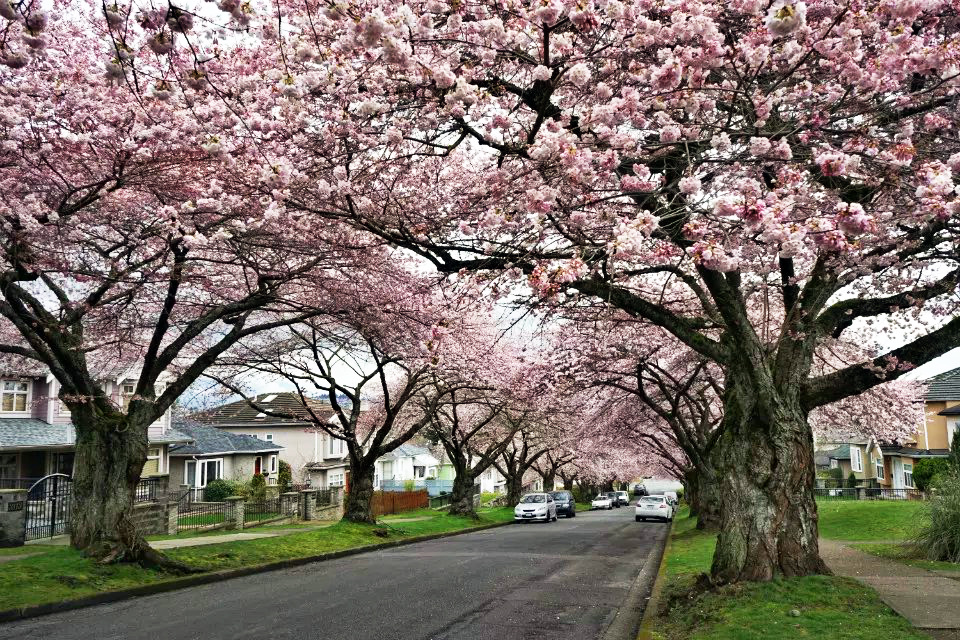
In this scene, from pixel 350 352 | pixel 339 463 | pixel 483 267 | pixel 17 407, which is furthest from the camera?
pixel 339 463

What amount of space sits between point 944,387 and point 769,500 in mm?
46108

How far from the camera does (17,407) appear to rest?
32469mm

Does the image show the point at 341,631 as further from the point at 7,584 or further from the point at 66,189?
the point at 66,189

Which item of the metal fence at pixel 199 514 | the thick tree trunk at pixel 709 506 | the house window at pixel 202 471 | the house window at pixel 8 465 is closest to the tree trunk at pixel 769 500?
the thick tree trunk at pixel 709 506

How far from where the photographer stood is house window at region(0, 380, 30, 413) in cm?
3182

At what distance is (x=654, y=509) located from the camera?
3853 cm

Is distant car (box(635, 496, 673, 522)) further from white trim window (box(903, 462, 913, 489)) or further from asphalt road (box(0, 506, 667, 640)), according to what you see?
asphalt road (box(0, 506, 667, 640))

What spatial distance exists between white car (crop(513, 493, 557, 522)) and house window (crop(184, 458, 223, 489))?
55.6ft

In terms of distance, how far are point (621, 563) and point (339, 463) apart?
141 feet

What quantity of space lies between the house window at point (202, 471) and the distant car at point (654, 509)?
23.3 m

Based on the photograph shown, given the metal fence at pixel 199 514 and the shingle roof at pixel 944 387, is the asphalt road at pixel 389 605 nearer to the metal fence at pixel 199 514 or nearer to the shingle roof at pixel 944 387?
the metal fence at pixel 199 514

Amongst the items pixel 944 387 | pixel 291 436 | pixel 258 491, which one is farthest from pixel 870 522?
pixel 291 436

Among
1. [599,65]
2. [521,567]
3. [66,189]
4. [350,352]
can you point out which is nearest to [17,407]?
[350,352]

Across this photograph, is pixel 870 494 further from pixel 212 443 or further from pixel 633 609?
pixel 633 609
